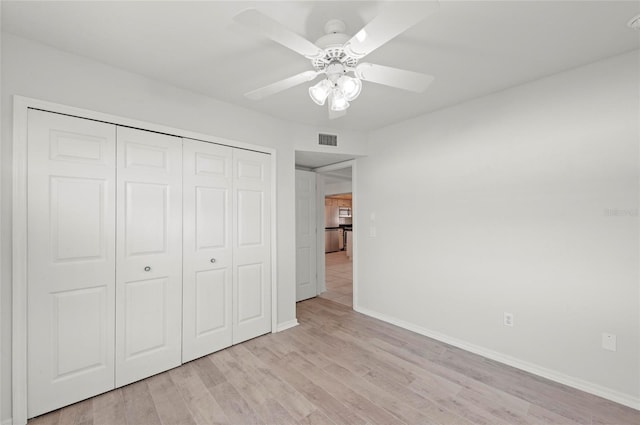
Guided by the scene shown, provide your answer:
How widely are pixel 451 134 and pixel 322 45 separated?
6.38 feet

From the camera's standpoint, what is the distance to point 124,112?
7.13 ft

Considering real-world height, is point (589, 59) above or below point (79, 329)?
above

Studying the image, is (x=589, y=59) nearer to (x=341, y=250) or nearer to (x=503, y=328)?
(x=503, y=328)

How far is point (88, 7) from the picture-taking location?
1.53 meters

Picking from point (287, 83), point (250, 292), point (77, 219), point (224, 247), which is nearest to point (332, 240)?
point (250, 292)

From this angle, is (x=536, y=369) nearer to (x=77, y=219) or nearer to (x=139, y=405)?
(x=139, y=405)

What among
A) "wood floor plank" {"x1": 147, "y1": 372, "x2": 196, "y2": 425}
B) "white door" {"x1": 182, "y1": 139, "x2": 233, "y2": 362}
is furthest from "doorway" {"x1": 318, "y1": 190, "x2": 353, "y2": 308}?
"wood floor plank" {"x1": 147, "y1": 372, "x2": 196, "y2": 425}

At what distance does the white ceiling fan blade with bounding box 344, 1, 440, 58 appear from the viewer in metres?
1.00

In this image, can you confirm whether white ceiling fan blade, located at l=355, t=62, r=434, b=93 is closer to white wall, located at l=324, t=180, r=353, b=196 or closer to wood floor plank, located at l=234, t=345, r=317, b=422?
wood floor plank, located at l=234, t=345, r=317, b=422

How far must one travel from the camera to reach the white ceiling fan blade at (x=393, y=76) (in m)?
1.49

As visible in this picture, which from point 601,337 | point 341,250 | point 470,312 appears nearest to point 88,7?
point 470,312

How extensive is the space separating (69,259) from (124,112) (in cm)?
120

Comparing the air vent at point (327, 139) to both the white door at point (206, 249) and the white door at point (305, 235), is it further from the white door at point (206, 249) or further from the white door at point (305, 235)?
the white door at point (206, 249)

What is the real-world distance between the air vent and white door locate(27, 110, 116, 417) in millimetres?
2163
